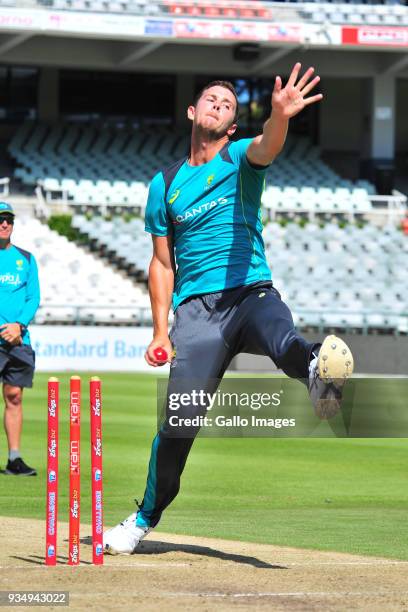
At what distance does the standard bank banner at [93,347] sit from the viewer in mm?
27312

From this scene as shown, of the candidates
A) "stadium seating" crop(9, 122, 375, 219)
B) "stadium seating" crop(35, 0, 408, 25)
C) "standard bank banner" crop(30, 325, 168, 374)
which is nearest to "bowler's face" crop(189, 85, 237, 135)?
"standard bank banner" crop(30, 325, 168, 374)

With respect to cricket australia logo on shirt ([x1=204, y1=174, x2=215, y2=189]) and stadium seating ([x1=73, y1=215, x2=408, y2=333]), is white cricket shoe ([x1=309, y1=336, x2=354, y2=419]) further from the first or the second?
stadium seating ([x1=73, y1=215, x2=408, y2=333])

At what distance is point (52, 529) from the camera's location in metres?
6.83

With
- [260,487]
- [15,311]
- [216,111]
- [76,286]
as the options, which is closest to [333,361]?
[216,111]

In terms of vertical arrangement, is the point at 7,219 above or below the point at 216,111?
below

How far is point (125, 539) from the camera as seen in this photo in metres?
7.44

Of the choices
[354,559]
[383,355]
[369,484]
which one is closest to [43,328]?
[383,355]

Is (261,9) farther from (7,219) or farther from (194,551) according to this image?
(194,551)

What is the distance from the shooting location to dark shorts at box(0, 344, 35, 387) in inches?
447

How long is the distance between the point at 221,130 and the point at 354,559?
2.56 meters

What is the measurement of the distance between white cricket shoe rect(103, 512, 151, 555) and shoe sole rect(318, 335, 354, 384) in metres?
1.72

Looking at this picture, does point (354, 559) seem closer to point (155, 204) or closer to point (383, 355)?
point (155, 204)

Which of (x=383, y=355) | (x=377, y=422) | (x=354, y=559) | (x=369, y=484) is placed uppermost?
(x=377, y=422)

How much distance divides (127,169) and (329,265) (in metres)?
9.99
